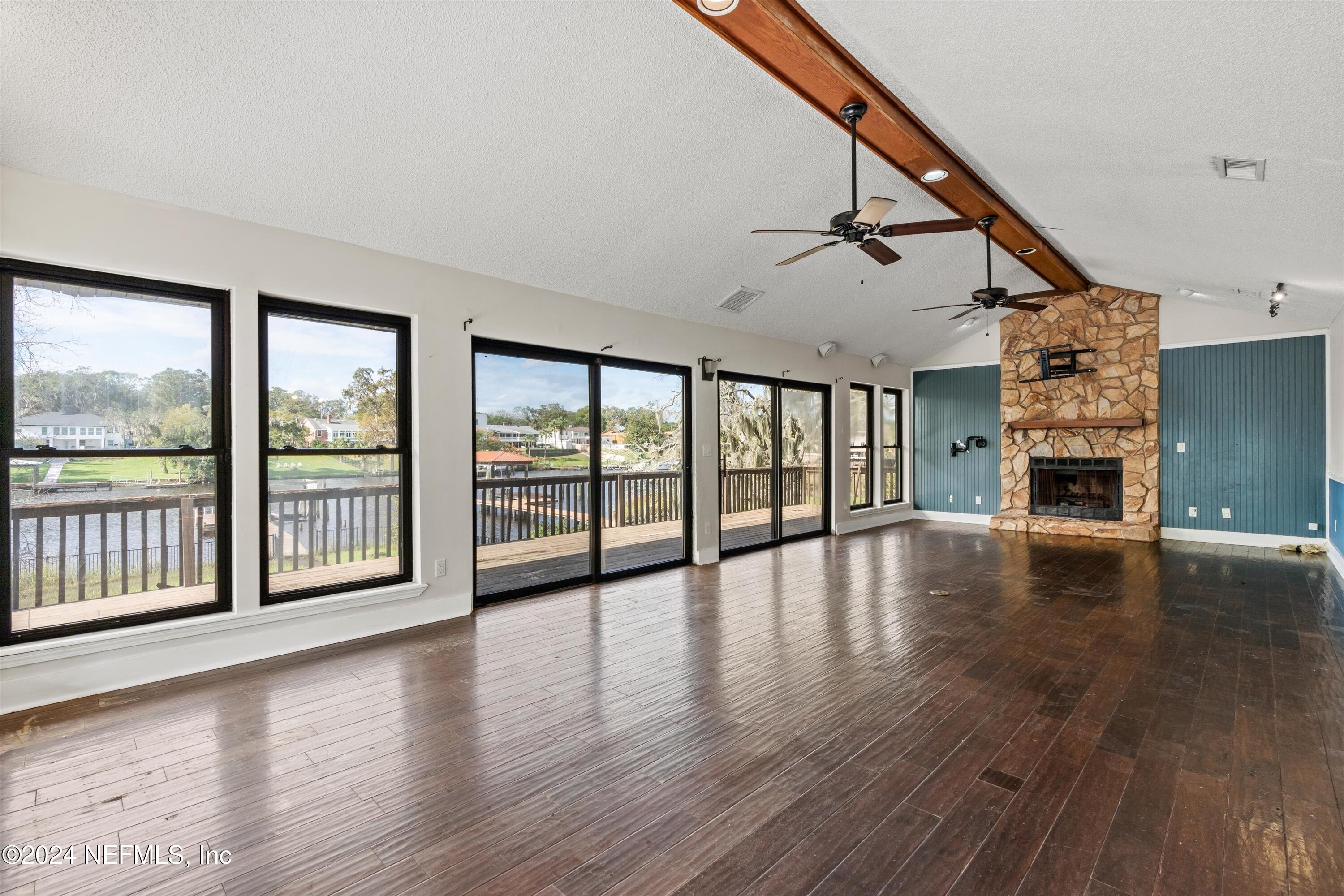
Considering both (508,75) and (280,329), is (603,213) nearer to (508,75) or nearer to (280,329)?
(508,75)

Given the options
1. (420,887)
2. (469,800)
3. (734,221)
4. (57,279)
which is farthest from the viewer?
(734,221)

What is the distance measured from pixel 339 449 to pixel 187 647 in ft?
4.72

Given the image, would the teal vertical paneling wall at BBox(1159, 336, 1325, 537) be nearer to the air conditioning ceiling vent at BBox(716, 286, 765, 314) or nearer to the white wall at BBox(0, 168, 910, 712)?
the air conditioning ceiling vent at BBox(716, 286, 765, 314)

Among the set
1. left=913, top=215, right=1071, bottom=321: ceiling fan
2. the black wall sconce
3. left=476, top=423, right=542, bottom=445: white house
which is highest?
left=913, top=215, right=1071, bottom=321: ceiling fan

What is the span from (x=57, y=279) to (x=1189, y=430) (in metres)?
11.1

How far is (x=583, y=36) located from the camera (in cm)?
285

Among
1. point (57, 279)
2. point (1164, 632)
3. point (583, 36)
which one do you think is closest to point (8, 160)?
point (57, 279)

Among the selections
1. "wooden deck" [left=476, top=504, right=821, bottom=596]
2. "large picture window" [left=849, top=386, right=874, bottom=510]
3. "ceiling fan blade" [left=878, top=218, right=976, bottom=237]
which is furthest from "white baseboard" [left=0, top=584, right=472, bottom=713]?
"large picture window" [left=849, top=386, right=874, bottom=510]

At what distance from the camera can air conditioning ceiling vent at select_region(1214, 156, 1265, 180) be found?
330 centimetres

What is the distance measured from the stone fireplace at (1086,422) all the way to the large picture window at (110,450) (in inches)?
371

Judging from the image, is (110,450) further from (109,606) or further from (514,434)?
(514,434)

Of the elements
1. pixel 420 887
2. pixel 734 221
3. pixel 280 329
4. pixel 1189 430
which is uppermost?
pixel 734 221

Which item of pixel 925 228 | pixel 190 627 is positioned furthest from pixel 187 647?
pixel 925 228

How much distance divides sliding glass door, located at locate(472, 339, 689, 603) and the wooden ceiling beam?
2.93 meters
